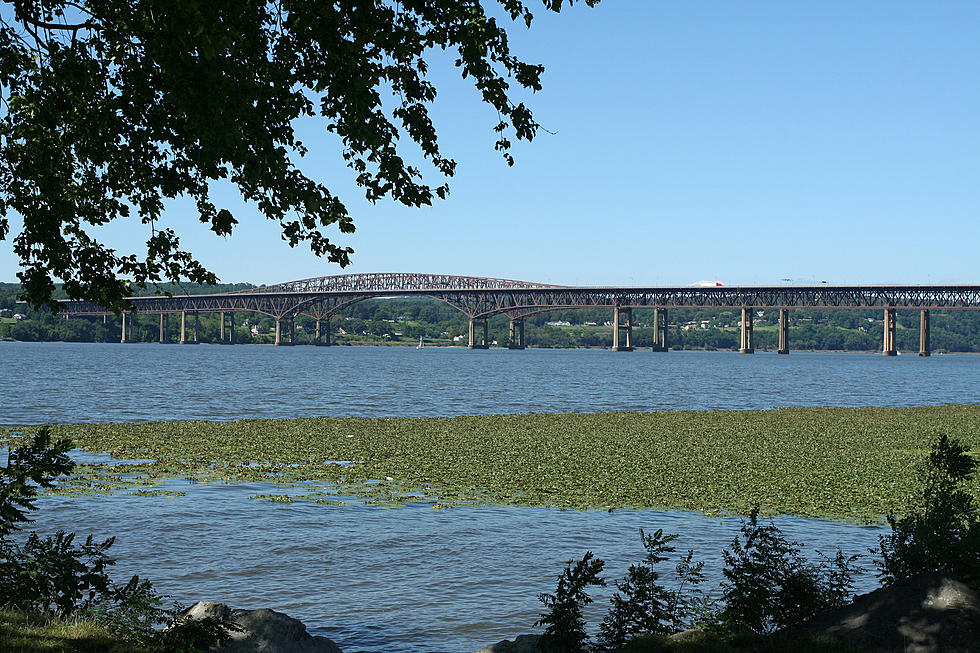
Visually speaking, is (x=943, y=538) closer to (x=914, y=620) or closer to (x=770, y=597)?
(x=914, y=620)

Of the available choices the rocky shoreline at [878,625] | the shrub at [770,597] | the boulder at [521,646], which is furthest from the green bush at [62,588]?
the shrub at [770,597]

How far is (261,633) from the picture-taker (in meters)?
8.92

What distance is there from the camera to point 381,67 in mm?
8617

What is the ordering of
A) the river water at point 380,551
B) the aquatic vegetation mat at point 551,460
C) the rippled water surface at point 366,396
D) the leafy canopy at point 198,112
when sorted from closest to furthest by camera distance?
1. the leafy canopy at point 198,112
2. the river water at point 380,551
3. the aquatic vegetation mat at point 551,460
4. the rippled water surface at point 366,396

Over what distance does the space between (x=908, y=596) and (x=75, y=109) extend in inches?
369

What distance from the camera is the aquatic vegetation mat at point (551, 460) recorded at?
68.4ft

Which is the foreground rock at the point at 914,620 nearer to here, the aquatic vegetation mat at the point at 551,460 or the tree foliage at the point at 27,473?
the tree foliage at the point at 27,473

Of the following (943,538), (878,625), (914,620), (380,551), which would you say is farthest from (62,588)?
(943,538)

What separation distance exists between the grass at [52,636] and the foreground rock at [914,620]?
22.0ft

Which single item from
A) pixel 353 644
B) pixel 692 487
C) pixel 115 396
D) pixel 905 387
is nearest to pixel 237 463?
pixel 692 487

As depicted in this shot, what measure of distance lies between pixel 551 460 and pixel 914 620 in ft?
61.1

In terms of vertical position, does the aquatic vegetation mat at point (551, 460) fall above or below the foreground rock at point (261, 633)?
below

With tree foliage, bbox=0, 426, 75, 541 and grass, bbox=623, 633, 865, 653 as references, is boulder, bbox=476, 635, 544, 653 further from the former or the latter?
tree foliage, bbox=0, 426, 75, 541

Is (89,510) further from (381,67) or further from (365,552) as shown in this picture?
(381,67)
